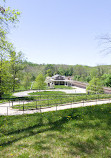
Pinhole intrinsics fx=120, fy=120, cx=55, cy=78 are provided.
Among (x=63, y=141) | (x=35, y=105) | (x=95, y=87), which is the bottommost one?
(x=35, y=105)

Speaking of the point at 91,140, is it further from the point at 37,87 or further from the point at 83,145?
the point at 37,87

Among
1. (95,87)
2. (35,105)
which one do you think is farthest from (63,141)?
(95,87)

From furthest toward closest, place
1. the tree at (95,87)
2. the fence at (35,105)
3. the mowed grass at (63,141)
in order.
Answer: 1. the tree at (95,87)
2. the fence at (35,105)
3. the mowed grass at (63,141)

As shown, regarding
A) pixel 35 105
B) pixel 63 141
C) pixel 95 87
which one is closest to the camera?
pixel 63 141

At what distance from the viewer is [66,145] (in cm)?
514

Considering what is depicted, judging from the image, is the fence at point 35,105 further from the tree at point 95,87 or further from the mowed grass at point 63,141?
the tree at point 95,87

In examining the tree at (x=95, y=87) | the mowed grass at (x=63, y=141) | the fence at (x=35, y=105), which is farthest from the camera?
the tree at (x=95, y=87)

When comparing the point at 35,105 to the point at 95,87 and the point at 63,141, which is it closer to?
the point at 63,141

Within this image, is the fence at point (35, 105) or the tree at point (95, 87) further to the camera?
the tree at point (95, 87)

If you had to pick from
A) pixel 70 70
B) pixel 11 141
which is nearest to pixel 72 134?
pixel 11 141

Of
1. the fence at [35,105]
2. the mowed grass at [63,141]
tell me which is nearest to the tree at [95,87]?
the fence at [35,105]

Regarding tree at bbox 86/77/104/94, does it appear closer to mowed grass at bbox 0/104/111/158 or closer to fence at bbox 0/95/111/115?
fence at bbox 0/95/111/115

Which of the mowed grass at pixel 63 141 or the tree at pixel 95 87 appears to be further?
the tree at pixel 95 87

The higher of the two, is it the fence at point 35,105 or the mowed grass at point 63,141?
the mowed grass at point 63,141
